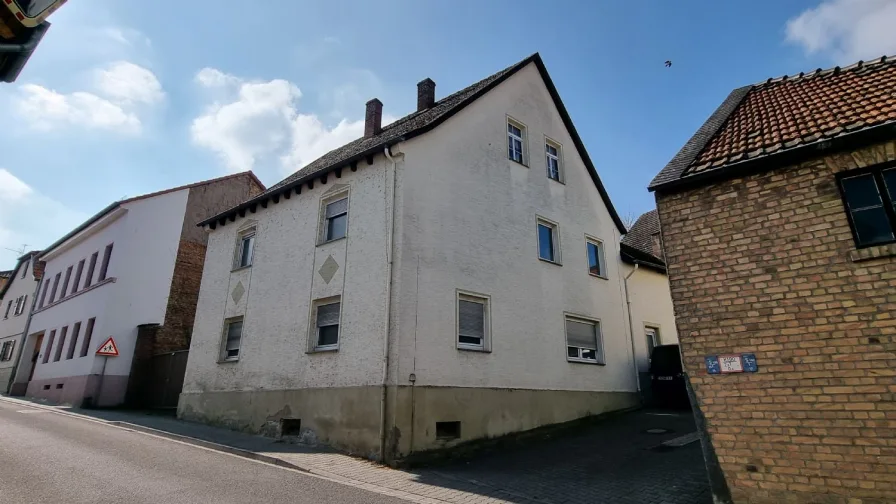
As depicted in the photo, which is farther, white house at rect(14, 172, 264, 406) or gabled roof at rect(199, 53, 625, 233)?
white house at rect(14, 172, 264, 406)

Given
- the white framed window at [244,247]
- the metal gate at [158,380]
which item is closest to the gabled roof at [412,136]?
the white framed window at [244,247]

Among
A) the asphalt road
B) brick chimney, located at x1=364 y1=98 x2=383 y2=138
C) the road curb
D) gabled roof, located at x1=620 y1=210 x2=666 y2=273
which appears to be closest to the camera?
A: the asphalt road

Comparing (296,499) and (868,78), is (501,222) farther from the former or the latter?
(296,499)

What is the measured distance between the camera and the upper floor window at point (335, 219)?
1300 cm

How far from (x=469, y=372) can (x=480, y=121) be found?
7.23 m

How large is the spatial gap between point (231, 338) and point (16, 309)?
2670cm

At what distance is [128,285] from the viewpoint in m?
20.7

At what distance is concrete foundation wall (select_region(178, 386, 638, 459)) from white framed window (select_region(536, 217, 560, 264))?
4063mm

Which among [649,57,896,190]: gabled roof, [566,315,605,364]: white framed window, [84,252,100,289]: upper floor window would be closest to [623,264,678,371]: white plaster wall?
[566,315,605,364]: white framed window

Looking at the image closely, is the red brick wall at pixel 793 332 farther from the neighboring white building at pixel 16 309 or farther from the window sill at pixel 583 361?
the neighboring white building at pixel 16 309

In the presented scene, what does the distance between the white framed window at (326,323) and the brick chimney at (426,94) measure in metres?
8.18

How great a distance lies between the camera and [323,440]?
10898 mm

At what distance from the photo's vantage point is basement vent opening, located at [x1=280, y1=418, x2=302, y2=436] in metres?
11.9

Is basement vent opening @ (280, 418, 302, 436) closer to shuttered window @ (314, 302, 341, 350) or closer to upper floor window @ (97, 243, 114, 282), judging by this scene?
shuttered window @ (314, 302, 341, 350)
